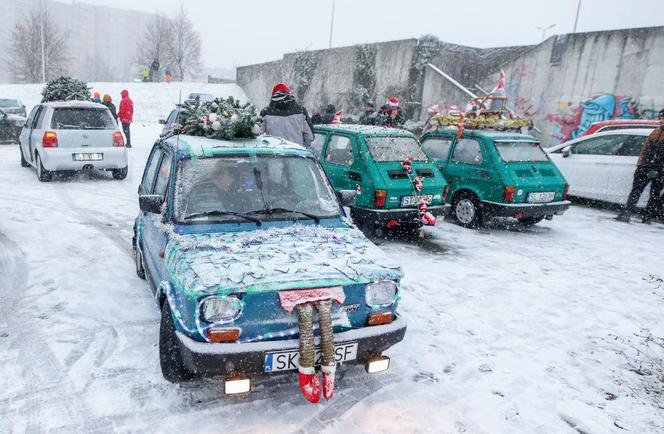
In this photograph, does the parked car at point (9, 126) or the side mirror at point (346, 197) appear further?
the parked car at point (9, 126)

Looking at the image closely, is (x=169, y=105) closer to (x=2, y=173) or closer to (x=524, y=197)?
(x=2, y=173)

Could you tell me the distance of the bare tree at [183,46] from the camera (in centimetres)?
5138

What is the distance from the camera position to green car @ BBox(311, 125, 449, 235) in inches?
275

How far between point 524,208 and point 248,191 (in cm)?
556

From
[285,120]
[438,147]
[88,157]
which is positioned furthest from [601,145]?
[88,157]

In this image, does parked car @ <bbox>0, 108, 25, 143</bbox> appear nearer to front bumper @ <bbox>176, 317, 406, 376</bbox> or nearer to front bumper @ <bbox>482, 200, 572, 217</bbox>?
front bumper @ <bbox>482, 200, 572, 217</bbox>

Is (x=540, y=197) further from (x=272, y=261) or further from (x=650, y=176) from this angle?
(x=272, y=261)

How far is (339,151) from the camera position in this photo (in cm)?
767

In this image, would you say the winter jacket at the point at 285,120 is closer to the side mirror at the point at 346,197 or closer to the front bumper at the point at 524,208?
the side mirror at the point at 346,197

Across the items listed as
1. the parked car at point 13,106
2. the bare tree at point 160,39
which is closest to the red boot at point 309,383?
the parked car at point 13,106

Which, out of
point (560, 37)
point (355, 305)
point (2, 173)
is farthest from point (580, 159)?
point (2, 173)

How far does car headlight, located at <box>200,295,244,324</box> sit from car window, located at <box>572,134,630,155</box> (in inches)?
399

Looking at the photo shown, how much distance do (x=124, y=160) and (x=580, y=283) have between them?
9.29 metres

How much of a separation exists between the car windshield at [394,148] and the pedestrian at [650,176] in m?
4.69
